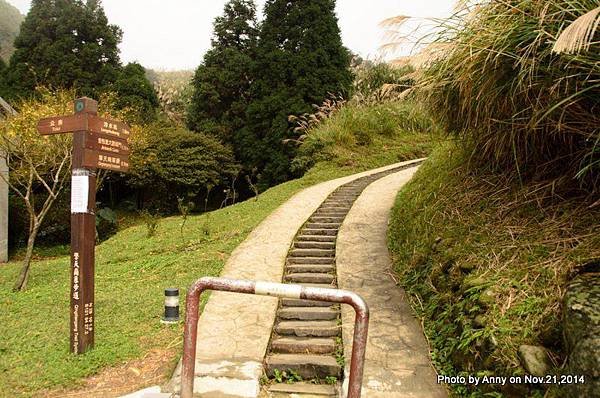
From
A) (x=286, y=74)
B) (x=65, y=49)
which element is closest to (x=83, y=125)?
(x=286, y=74)

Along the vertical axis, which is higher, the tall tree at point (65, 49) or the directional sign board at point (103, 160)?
the tall tree at point (65, 49)

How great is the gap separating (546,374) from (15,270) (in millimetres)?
9785

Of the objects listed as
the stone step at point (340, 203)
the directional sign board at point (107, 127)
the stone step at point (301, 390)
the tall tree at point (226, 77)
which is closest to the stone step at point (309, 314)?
the stone step at point (301, 390)

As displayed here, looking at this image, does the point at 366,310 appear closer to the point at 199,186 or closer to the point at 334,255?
the point at 334,255

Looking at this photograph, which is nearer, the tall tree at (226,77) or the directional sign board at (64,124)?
the directional sign board at (64,124)

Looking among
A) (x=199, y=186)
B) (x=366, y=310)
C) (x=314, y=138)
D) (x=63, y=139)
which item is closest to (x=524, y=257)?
(x=366, y=310)

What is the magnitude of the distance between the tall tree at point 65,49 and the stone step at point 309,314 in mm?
17756

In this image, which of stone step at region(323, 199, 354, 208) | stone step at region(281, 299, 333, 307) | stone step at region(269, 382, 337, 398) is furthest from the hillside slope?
stone step at region(269, 382, 337, 398)

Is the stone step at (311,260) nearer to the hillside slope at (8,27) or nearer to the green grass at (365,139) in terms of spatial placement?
the green grass at (365,139)

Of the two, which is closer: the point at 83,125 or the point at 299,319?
the point at 83,125

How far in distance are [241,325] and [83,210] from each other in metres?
1.90

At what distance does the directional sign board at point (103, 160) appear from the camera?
4117 mm

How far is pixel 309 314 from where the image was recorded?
4562mm

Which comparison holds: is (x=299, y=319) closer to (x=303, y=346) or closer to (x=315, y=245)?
(x=303, y=346)
